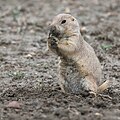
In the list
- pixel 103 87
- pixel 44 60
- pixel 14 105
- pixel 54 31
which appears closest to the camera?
pixel 14 105

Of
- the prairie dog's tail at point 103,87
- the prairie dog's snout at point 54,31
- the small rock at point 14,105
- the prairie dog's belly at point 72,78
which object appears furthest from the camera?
the prairie dog's tail at point 103,87

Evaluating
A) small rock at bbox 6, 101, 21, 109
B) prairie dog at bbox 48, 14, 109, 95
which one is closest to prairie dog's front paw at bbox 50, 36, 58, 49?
prairie dog at bbox 48, 14, 109, 95

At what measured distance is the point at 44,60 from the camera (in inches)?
366

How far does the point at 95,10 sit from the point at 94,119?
323 inches

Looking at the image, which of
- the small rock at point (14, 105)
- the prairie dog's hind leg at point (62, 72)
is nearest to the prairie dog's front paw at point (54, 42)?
the prairie dog's hind leg at point (62, 72)

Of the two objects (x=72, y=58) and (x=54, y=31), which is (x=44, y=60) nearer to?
(x=72, y=58)

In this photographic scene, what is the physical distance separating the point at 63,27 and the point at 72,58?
40 centimetres

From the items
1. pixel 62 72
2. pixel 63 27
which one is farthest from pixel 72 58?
pixel 63 27

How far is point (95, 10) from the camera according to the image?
1367cm

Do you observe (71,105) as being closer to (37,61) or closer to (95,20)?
(37,61)

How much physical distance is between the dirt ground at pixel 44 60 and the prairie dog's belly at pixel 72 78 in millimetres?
105

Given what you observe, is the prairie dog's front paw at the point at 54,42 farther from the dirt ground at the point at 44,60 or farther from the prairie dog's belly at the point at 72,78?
the dirt ground at the point at 44,60

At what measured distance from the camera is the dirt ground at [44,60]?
605cm

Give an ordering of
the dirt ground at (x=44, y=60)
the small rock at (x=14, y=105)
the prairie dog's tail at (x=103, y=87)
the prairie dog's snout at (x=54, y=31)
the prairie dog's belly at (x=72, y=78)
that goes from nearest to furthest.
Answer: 1. the dirt ground at (x=44, y=60)
2. the small rock at (x=14, y=105)
3. the prairie dog's snout at (x=54, y=31)
4. the prairie dog's belly at (x=72, y=78)
5. the prairie dog's tail at (x=103, y=87)
